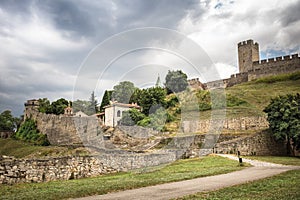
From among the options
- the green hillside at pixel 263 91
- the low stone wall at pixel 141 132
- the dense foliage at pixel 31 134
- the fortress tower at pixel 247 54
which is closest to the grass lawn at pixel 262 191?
the low stone wall at pixel 141 132

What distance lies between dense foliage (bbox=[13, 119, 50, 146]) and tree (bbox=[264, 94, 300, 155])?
4214 cm

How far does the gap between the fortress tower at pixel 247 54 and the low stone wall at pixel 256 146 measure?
5138 centimetres

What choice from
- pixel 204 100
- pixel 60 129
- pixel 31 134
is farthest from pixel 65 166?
pixel 31 134

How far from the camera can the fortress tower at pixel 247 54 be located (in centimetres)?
7538

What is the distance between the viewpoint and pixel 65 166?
13.4 metres

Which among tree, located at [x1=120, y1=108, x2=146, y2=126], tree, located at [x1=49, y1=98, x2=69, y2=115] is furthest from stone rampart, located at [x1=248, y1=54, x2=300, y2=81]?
tree, located at [x1=49, y1=98, x2=69, y2=115]

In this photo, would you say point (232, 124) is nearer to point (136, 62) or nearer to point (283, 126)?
point (283, 126)

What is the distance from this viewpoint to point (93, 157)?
48.2 feet

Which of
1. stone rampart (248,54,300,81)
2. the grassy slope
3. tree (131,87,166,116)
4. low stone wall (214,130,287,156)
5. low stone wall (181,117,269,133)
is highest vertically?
stone rampart (248,54,300,81)

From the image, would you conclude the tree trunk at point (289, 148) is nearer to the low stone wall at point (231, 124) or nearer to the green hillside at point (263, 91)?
the low stone wall at point (231, 124)

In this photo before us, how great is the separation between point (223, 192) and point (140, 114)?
33.9m

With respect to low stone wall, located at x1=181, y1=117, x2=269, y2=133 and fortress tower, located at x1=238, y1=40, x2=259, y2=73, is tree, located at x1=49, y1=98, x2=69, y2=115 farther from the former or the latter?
fortress tower, located at x1=238, y1=40, x2=259, y2=73

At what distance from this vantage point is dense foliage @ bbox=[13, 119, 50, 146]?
55.4m

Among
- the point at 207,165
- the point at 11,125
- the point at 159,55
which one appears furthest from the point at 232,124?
the point at 11,125
